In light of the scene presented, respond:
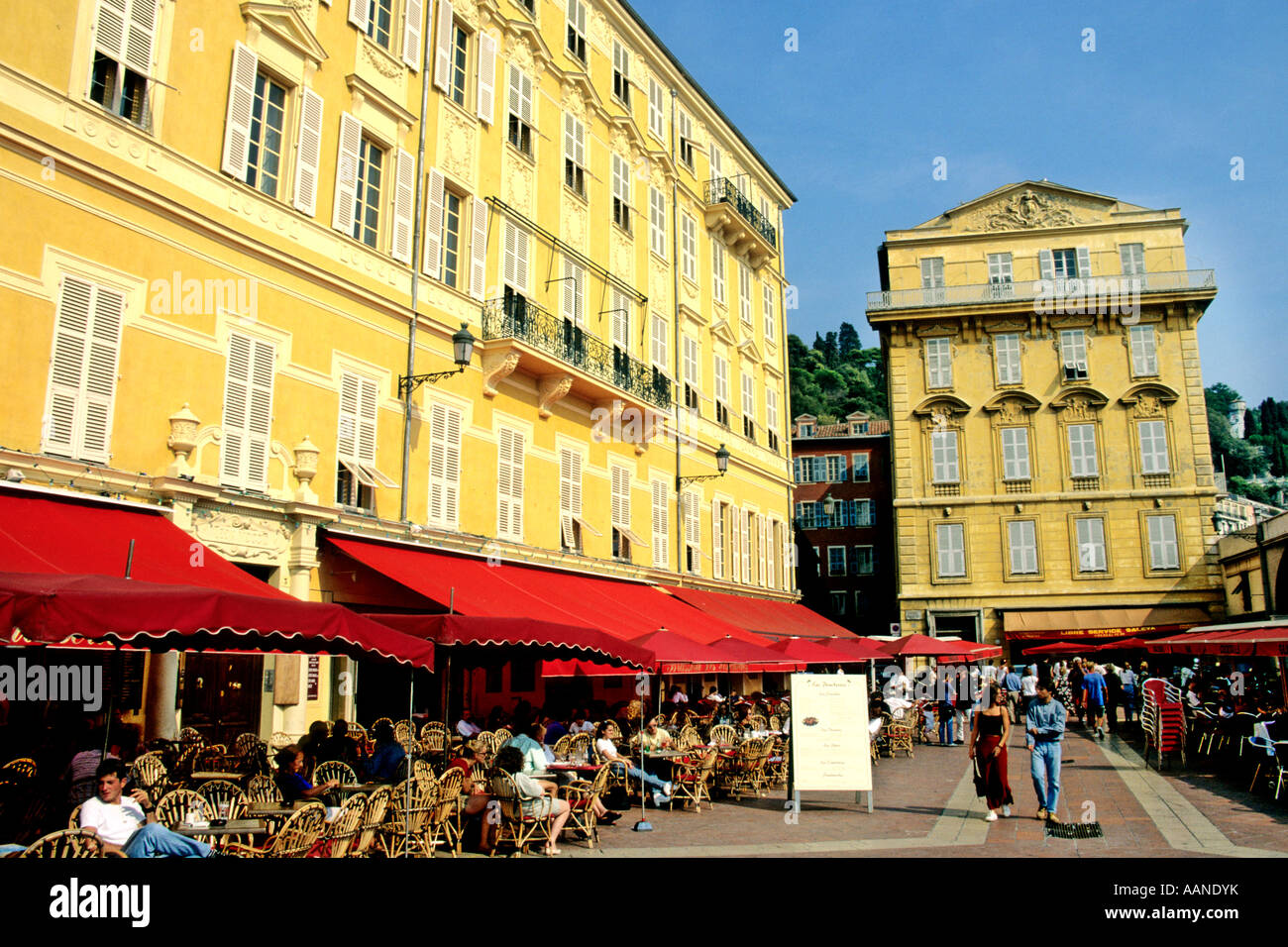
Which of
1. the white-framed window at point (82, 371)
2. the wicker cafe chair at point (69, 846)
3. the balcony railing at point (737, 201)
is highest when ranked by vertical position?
the balcony railing at point (737, 201)

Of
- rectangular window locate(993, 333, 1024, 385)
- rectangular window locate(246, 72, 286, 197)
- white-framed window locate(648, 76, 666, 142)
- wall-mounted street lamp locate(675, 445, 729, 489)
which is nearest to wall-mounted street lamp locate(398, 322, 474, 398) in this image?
rectangular window locate(246, 72, 286, 197)

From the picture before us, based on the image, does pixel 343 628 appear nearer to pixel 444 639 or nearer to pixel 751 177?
pixel 444 639

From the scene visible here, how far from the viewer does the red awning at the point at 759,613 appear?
2444 cm

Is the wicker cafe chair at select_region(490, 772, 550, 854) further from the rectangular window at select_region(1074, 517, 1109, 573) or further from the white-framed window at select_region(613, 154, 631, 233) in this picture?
the rectangular window at select_region(1074, 517, 1109, 573)

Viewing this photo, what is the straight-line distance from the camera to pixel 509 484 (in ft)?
61.4

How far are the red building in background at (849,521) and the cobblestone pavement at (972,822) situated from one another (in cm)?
3560

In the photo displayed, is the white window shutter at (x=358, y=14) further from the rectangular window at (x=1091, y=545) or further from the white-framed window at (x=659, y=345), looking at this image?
the rectangular window at (x=1091, y=545)

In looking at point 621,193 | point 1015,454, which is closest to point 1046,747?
point 621,193

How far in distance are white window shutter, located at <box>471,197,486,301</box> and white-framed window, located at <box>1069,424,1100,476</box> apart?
101 ft

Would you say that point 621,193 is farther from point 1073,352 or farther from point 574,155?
point 1073,352

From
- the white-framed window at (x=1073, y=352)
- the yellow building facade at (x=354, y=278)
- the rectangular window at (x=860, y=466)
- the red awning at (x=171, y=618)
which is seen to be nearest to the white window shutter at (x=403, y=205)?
the yellow building facade at (x=354, y=278)

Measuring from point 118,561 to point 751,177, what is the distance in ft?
90.0

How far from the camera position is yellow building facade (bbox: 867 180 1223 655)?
39.6 meters
